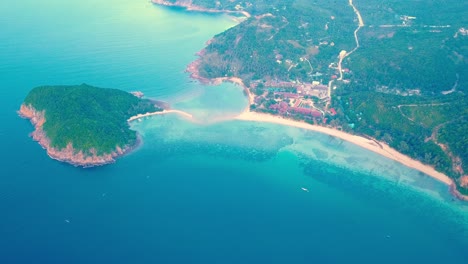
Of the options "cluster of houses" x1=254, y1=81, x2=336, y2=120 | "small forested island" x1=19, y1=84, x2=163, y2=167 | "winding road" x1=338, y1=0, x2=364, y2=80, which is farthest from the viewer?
"winding road" x1=338, y1=0, x2=364, y2=80

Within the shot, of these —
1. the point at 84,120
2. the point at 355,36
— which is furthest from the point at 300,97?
the point at 84,120

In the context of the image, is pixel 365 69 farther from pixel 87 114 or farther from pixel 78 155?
pixel 78 155

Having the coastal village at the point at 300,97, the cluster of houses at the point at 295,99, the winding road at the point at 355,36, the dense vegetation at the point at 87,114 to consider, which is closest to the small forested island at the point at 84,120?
the dense vegetation at the point at 87,114

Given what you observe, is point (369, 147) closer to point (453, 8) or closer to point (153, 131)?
point (153, 131)

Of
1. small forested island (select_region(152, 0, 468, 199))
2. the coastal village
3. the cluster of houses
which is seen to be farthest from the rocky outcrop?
the cluster of houses

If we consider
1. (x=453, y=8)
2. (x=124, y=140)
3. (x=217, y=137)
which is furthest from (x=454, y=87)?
(x=124, y=140)

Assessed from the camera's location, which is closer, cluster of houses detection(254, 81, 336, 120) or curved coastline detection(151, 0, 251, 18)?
cluster of houses detection(254, 81, 336, 120)

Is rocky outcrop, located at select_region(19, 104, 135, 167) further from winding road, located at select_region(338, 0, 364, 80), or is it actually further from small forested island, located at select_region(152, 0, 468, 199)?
winding road, located at select_region(338, 0, 364, 80)

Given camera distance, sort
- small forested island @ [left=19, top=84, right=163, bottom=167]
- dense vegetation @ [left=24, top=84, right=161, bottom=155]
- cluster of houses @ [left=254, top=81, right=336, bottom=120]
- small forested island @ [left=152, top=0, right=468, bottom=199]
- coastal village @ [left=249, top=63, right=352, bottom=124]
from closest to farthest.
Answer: small forested island @ [left=19, top=84, right=163, bottom=167] < dense vegetation @ [left=24, top=84, right=161, bottom=155] < small forested island @ [left=152, top=0, right=468, bottom=199] < coastal village @ [left=249, top=63, right=352, bottom=124] < cluster of houses @ [left=254, top=81, right=336, bottom=120]
